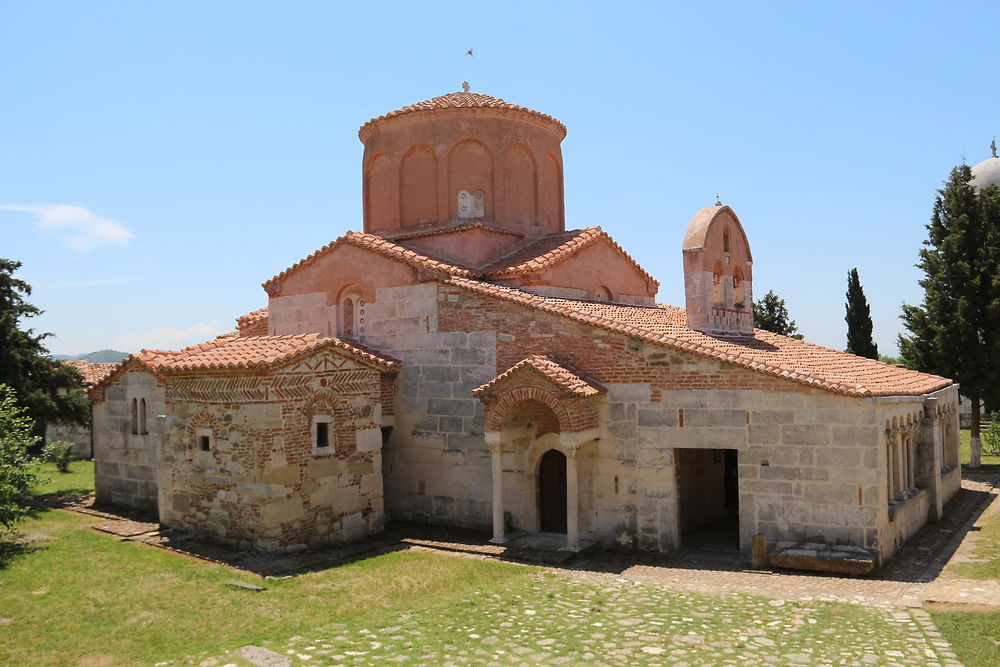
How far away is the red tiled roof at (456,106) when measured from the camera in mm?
16516

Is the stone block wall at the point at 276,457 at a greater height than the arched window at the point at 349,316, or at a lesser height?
lesser

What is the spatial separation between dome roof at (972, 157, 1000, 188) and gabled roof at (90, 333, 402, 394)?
29.6 metres

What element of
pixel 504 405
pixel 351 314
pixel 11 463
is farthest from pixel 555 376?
pixel 11 463

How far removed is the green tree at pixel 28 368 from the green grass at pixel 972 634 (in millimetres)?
18069

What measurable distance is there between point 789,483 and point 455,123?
10515mm

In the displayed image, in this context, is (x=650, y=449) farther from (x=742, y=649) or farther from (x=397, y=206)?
(x=397, y=206)

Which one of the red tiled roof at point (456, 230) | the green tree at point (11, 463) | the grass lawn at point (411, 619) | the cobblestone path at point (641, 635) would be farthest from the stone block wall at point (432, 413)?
the green tree at point (11, 463)

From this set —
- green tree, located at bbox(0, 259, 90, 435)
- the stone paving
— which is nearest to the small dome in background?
the stone paving

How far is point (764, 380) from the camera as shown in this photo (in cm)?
1071

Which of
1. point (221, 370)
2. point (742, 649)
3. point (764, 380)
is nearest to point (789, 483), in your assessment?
point (764, 380)

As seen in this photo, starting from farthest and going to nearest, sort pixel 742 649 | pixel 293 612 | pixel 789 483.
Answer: pixel 789 483 → pixel 293 612 → pixel 742 649

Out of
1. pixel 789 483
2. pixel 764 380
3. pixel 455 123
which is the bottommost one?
pixel 789 483

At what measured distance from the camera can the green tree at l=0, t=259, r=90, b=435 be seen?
17.1 m

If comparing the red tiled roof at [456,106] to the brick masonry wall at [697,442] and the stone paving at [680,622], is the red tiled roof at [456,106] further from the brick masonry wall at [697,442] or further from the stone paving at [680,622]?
the stone paving at [680,622]
